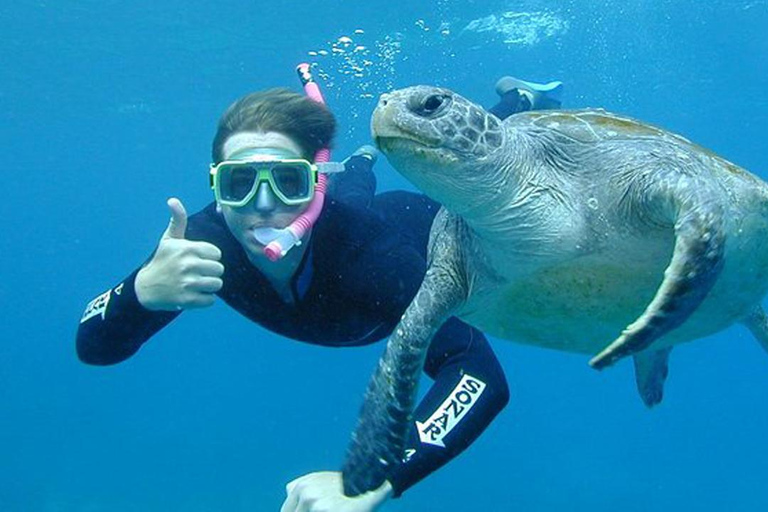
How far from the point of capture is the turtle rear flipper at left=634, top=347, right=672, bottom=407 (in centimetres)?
416

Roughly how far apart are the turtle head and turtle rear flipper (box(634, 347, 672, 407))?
2200mm

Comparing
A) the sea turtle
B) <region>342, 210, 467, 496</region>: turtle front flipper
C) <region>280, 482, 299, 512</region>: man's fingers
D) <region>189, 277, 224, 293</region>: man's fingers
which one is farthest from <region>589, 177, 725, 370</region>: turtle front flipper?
<region>189, 277, 224, 293</region>: man's fingers

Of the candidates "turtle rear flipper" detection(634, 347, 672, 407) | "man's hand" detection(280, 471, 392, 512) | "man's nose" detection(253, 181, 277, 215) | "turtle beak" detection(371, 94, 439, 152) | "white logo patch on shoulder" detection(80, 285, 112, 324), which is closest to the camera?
"turtle beak" detection(371, 94, 439, 152)

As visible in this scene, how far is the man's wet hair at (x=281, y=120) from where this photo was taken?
3482 millimetres

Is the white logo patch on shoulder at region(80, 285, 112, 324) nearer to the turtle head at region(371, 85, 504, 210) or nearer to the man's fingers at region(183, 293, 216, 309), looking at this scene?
the man's fingers at region(183, 293, 216, 309)

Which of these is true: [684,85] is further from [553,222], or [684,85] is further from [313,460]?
[553,222]

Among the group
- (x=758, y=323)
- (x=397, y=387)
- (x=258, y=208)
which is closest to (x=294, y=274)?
(x=258, y=208)

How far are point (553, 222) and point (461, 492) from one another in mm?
16328

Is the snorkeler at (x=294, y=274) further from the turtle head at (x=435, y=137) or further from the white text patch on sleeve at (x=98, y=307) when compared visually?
the turtle head at (x=435, y=137)

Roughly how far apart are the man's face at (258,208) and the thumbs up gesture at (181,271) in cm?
39

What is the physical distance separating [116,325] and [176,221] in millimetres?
717

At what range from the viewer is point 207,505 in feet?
58.5

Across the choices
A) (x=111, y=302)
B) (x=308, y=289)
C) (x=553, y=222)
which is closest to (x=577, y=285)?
(x=553, y=222)

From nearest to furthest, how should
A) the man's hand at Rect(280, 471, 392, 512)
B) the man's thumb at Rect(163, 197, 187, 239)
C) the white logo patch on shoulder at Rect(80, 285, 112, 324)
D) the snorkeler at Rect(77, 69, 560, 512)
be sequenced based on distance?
the man's hand at Rect(280, 471, 392, 512) → the man's thumb at Rect(163, 197, 187, 239) → the snorkeler at Rect(77, 69, 560, 512) → the white logo patch on shoulder at Rect(80, 285, 112, 324)
